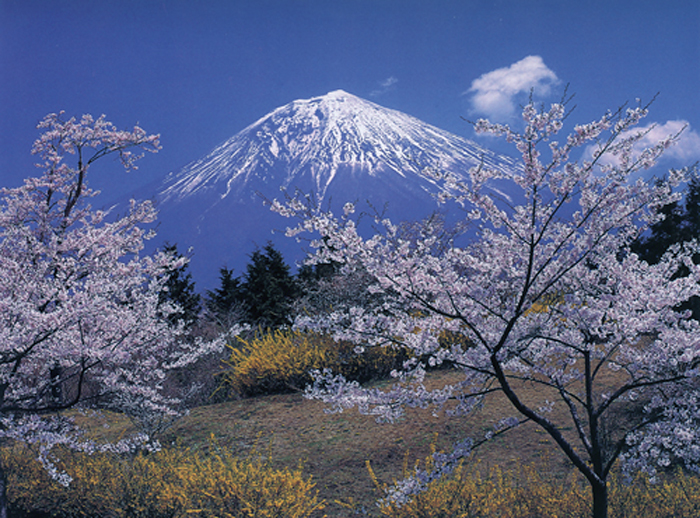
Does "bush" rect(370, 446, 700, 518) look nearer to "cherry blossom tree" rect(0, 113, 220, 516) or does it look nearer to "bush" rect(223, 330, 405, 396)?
"cherry blossom tree" rect(0, 113, 220, 516)

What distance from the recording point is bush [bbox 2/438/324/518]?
358 centimetres

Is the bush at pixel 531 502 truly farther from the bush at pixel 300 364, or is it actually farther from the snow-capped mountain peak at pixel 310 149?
the snow-capped mountain peak at pixel 310 149

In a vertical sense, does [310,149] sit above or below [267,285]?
above

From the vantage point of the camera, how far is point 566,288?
389cm

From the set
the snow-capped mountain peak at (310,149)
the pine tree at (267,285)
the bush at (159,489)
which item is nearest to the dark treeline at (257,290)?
the pine tree at (267,285)

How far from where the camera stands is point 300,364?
7.95 metres

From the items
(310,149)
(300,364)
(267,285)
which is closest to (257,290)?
(267,285)

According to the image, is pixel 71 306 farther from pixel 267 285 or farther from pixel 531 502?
pixel 267 285

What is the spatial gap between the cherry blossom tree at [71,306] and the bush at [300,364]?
1672 mm

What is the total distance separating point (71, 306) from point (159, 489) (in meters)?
1.94

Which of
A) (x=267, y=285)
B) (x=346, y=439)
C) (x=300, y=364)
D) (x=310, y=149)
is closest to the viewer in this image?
(x=346, y=439)

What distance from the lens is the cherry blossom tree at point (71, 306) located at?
448 centimetres

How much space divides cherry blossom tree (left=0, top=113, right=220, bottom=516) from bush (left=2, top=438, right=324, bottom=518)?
0.28 meters

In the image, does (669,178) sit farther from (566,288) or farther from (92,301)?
(92,301)
